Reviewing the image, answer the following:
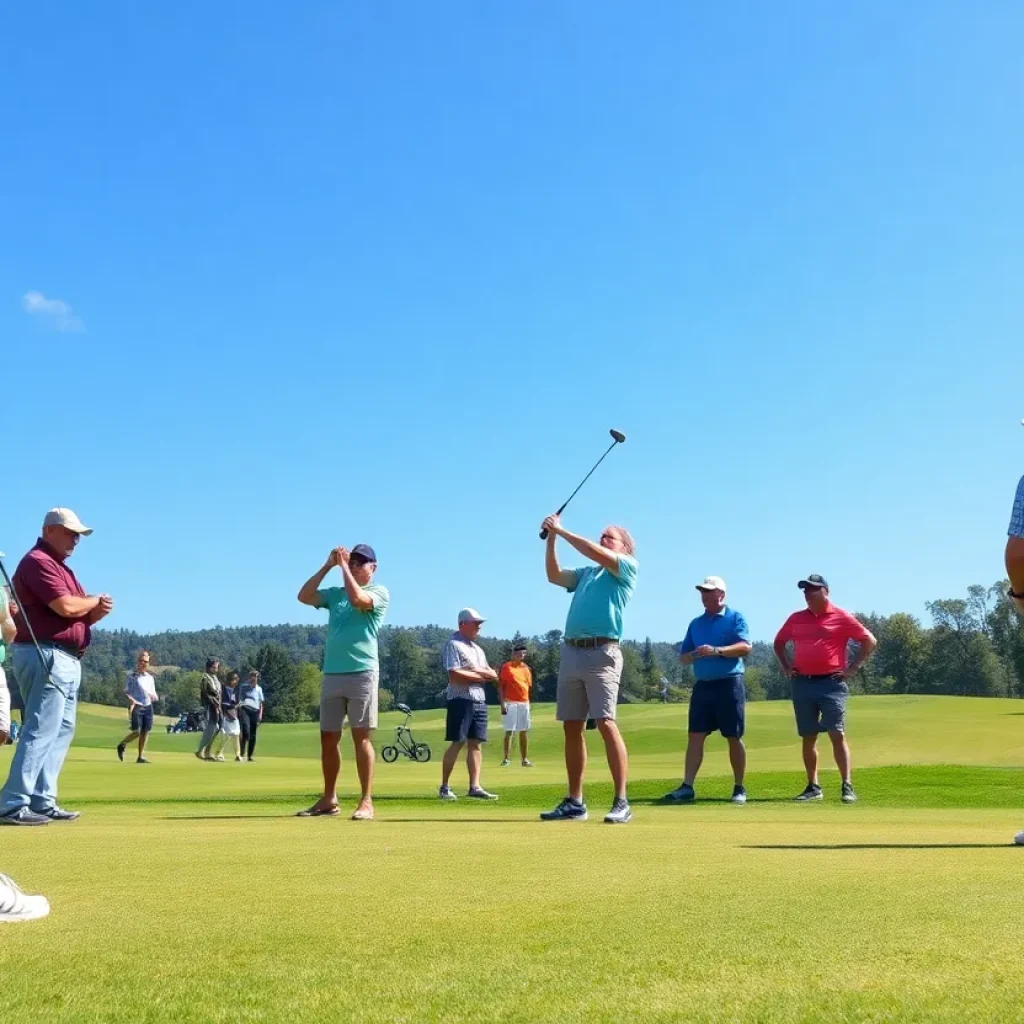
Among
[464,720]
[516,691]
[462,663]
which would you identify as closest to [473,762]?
[464,720]

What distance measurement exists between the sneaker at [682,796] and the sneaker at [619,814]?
3322 mm

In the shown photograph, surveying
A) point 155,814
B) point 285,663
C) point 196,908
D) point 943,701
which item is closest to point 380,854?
point 196,908

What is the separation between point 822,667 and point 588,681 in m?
4.27

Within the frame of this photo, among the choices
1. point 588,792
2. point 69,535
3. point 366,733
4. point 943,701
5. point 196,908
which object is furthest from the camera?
point 943,701

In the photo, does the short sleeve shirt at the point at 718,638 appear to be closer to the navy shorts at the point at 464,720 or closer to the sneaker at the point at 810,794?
the sneaker at the point at 810,794

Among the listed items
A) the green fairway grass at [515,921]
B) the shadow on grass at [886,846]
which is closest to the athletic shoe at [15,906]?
the green fairway grass at [515,921]

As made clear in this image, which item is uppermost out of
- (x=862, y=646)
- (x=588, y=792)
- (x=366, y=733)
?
(x=862, y=646)

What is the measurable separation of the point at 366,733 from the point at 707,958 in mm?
6887

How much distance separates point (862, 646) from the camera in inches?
492

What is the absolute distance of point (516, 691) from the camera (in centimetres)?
2123

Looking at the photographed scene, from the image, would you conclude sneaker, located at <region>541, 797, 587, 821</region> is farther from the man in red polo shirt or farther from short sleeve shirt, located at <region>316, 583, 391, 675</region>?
the man in red polo shirt

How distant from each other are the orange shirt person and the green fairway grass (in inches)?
457

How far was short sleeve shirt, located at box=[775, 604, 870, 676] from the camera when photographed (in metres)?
12.4

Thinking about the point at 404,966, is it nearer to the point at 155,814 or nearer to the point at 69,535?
the point at 69,535
